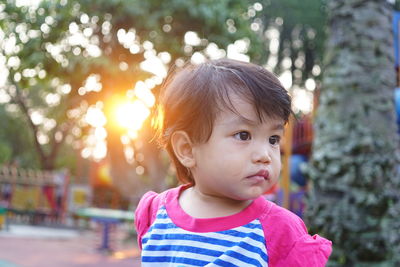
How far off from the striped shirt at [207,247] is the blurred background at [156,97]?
16.7 inches

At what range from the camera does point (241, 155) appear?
145cm

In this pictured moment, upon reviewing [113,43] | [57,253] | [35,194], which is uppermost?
[113,43]

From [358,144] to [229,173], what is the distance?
2288mm

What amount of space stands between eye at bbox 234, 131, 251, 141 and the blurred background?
1.38ft

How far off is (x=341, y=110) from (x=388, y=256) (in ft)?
3.30

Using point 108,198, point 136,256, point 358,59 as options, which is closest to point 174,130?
point 358,59

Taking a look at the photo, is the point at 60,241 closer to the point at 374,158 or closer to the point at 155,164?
the point at 155,164

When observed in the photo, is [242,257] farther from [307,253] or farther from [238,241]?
[307,253]

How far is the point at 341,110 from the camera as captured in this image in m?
3.70

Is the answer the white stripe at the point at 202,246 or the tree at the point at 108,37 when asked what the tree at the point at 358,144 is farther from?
the tree at the point at 108,37

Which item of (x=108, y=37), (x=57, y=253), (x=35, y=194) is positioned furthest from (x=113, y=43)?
(x=35, y=194)

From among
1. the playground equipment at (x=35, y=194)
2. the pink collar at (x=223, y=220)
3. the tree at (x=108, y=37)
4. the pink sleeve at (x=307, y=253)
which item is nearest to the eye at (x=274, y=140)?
the pink collar at (x=223, y=220)

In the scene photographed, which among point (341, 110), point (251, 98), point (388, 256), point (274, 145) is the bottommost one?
point (388, 256)

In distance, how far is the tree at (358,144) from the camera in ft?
11.3
